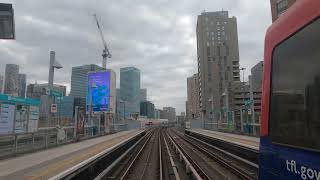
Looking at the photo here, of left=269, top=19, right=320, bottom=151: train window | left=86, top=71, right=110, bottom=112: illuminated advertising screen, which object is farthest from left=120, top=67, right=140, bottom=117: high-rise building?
left=269, top=19, right=320, bottom=151: train window

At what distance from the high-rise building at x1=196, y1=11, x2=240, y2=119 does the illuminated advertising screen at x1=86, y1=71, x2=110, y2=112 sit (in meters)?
68.3

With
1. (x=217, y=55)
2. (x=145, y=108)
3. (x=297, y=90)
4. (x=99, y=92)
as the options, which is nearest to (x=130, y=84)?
(x=217, y=55)

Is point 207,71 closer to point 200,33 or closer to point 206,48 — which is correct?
point 206,48

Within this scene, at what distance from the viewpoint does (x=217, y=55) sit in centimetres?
12975

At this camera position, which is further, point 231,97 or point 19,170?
point 231,97

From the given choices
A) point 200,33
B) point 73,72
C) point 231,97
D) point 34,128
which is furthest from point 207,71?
point 34,128

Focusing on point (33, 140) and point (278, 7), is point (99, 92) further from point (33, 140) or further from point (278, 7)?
point (278, 7)

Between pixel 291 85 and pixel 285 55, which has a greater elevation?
pixel 285 55

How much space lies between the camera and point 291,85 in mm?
3746

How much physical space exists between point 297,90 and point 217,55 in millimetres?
128269

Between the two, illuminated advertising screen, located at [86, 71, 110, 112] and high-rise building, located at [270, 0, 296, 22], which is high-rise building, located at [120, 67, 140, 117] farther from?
illuminated advertising screen, located at [86, 71, 110, 112]

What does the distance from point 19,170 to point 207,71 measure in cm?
11788

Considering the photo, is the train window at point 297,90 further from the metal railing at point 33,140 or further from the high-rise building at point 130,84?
the high-rise building at point 130,84

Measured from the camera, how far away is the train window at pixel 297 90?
3184 millimetres
